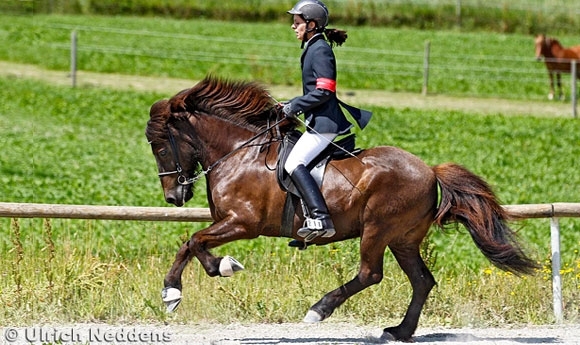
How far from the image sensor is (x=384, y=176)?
7953 millimetres

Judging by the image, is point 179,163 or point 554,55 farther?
point 554,55

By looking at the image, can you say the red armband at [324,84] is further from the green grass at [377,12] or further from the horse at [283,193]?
the green grass at [377,12]

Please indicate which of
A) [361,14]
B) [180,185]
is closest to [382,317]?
[180,185]

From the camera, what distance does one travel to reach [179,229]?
13.8 m

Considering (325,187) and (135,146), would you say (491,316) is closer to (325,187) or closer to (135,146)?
(325,187)

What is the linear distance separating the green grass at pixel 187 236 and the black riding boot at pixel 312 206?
4.50ft

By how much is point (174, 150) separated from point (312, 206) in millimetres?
1298

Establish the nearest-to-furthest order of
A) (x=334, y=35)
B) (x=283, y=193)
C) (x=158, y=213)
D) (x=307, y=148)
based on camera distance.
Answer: (x=307, y=148)
(x=283, y=193)
(x=334, y=35)
(x=158, y=213)

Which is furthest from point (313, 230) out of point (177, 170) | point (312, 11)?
point (312, 11)

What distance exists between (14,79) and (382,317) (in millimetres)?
19904

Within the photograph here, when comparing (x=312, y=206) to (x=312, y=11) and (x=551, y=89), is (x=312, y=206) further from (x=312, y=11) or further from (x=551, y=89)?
(x=551, y=89)

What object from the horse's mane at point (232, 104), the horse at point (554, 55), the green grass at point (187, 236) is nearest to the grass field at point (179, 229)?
the green grass at point (187, 236)

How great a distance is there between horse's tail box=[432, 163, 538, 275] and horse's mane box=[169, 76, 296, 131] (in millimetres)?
1489

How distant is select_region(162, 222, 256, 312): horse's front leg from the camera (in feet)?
25.5
